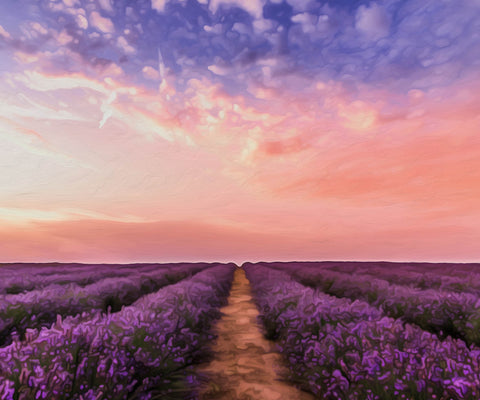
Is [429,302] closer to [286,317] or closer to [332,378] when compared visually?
[286,317]

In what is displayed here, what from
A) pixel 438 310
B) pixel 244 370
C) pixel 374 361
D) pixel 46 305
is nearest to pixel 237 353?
pixel 244 370

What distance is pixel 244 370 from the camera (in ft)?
15.7

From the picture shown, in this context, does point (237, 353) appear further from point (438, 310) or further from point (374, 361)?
point (438, 310)

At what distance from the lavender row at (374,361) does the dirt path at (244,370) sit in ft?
1.13

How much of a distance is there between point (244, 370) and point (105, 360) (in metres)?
2.66

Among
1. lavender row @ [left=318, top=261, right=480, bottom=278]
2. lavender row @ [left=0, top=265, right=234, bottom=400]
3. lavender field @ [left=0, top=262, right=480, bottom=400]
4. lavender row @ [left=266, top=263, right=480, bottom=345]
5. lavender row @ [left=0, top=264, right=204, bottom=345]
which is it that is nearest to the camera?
lavender row @ [left=0, top=265, right=234, bottom=400]

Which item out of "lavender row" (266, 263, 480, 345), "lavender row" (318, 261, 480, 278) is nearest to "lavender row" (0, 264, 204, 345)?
"lavender row" (266, 263, 480, 345)

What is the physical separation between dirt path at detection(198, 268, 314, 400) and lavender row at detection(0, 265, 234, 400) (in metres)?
0.45

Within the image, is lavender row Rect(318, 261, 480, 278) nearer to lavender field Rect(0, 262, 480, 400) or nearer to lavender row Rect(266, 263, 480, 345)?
lavender row Rect(266, 263, 480, 345)

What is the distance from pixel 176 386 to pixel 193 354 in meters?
0.80

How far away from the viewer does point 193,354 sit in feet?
14.2

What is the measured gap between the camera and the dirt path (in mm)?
3896

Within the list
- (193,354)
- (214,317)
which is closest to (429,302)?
(214,317)

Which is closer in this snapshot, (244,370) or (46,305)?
(244,370)
